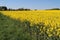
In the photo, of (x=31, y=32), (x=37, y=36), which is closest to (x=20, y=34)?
(x=31, y=32)

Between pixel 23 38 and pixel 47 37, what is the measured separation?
88.2 inches

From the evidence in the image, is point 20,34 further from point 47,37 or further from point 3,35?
point 47,37

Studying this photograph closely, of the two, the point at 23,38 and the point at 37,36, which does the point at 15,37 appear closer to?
the point at 23,38

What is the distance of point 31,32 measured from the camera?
41.6 feet

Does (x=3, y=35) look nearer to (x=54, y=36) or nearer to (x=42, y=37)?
(x=42, y=37)

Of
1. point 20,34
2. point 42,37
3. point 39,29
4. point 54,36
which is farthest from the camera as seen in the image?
point 20,34

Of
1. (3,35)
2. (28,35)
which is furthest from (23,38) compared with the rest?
(3,35)

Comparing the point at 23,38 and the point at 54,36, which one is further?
the point at 23,38

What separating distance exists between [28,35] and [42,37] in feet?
5.78

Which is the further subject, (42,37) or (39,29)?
(39,29)

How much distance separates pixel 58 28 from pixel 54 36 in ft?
3.46

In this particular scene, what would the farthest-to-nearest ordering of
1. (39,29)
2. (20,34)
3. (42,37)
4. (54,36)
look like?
(20,34)
(39,29)
(42,37)
(54,36)

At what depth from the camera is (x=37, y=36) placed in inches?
448

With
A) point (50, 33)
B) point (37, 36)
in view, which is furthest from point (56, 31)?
point (37, 36)
